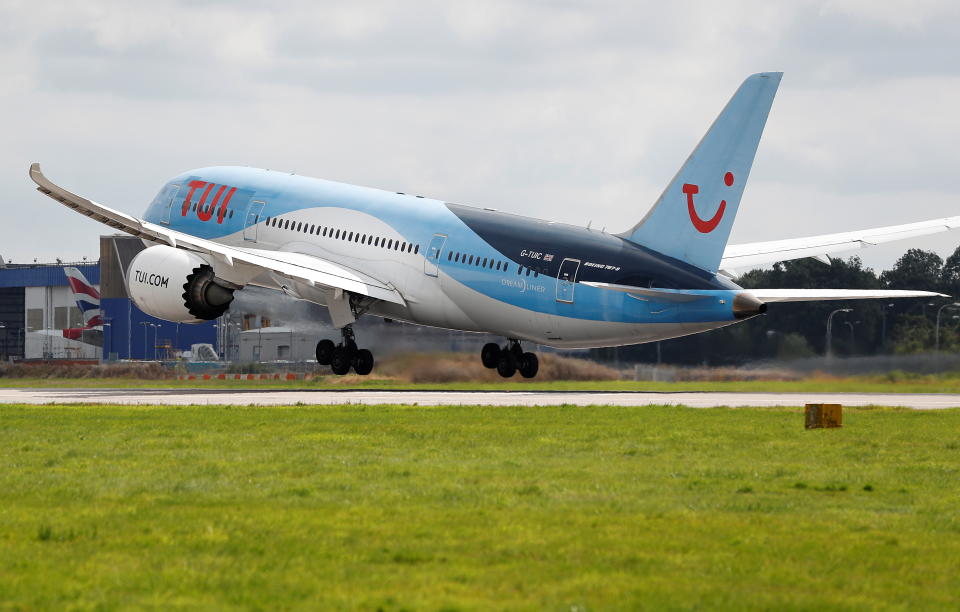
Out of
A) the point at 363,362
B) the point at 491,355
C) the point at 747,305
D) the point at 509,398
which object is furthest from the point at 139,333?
the point at 747,305

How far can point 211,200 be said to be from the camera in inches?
2056

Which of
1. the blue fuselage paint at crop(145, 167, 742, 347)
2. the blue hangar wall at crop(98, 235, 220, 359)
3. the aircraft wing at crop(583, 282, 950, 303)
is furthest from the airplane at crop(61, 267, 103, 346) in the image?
the aircraft wing at crop(583, 282, 950, 303)

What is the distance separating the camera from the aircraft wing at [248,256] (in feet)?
146

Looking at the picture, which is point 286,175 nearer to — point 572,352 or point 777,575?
point 572,352

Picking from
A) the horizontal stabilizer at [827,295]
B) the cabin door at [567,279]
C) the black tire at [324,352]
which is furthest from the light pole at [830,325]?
the black tire at [324,352]

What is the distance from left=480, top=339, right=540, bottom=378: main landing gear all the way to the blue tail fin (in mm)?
10279

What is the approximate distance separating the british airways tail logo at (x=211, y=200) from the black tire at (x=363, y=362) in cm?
733

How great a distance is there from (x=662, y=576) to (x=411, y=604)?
2571mm

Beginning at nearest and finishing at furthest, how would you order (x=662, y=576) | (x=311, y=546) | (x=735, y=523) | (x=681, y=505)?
(x=662, y=576) → (x=311, y=546) → (x=735, y=523) → (x=681, y=505)

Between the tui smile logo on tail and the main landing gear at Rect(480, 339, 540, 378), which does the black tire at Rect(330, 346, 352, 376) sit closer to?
the main landing gear at Rect(480, 339, 540, 378)

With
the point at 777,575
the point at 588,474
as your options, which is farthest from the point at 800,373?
the point at 777,575

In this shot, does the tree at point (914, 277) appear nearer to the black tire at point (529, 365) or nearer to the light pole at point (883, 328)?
the light pole at point (883, 328)

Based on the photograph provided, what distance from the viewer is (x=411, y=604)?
1131 centimetres

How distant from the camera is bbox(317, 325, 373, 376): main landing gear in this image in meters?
49.8
